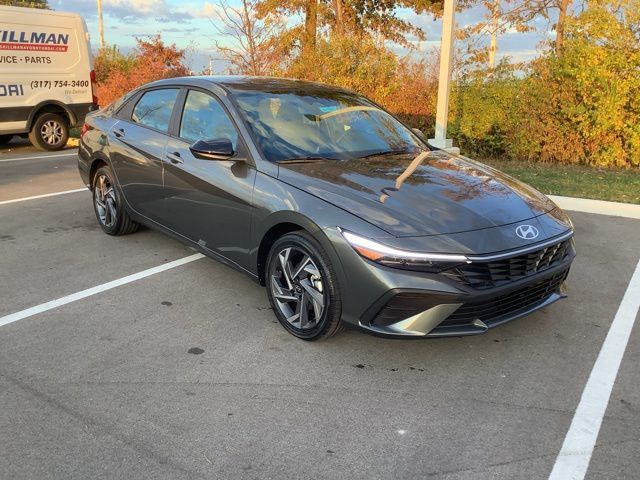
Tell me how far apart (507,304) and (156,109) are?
3.48 m

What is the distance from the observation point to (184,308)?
4.21 meters

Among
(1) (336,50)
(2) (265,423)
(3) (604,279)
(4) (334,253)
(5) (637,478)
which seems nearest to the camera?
(5) (637,478)

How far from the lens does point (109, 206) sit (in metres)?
5.80

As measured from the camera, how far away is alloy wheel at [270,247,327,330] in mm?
3518

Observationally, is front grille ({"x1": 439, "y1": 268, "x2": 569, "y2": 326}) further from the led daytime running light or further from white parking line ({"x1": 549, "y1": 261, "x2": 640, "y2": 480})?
white parking line ({"x1": 549, "y1": 261, "x2": 640, "y2": 480})

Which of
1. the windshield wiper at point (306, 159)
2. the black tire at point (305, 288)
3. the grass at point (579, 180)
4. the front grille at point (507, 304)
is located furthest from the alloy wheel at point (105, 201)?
the grass at point (579, 180)

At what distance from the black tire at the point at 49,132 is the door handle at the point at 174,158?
8.11 meters

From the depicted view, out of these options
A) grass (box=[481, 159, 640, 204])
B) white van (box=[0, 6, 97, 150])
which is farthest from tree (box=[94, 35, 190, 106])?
grass (box=[481, 159, 640, 204])

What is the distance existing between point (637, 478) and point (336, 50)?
1191 centimetres

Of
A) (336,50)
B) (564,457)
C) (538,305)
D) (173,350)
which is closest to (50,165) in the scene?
(336,50)

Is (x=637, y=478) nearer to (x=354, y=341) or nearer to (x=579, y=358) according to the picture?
(x=579, y=358)

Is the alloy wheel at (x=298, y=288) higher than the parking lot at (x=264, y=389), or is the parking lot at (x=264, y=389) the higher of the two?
the alloy wheel at (x=298, y=288)

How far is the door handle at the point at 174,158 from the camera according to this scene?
15.1 ft

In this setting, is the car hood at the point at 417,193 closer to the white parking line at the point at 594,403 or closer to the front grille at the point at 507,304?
the front grille at the point at 507,304
